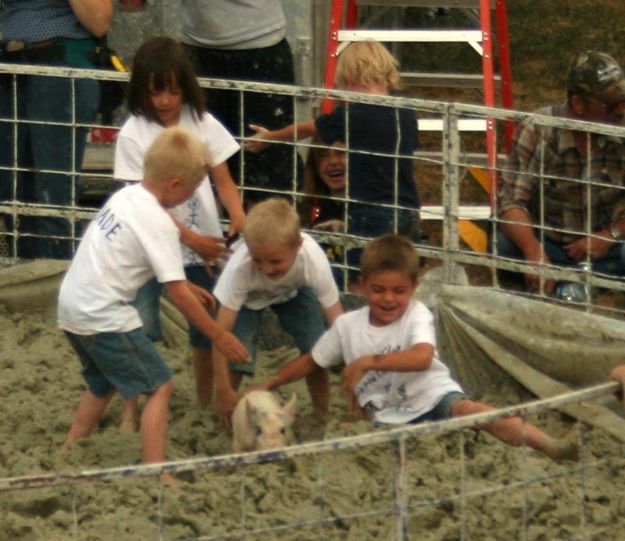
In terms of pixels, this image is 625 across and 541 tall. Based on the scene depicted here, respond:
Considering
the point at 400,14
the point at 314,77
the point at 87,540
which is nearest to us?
the point at 87,540

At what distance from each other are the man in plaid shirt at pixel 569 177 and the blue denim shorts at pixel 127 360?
1881 mm

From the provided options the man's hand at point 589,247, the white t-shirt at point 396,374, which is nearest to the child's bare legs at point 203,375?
the white t-shirt at point 396,374

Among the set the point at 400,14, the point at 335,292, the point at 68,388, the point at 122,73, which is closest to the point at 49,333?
the point at 68,388

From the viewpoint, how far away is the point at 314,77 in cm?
1008

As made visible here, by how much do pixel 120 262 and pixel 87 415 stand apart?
0.67m

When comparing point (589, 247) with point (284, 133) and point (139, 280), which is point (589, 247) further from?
point (139, 280)

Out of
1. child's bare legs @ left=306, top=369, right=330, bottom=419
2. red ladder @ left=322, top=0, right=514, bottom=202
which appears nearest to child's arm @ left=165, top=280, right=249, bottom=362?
child's bare legs @ left=306, top=369, right=330, bottom=419

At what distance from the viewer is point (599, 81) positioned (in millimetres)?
7855

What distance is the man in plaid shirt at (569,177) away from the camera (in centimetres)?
775

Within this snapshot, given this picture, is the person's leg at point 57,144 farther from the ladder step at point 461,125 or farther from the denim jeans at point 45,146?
the ladder step at point 461,125

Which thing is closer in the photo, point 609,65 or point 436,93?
point 609,65

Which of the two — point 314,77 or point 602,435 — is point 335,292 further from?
point 314,77

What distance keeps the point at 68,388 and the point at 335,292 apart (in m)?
1.30

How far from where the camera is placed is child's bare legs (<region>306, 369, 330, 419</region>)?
22.9 ft
